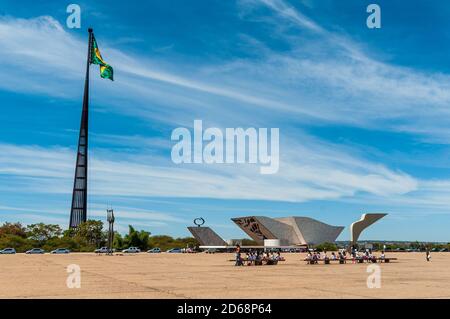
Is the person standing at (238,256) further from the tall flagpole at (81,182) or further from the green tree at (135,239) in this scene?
the tall flagpole at (81,182)

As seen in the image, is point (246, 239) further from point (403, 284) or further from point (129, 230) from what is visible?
point (403, 284)

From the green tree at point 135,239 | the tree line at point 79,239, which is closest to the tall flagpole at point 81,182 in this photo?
the tree line at point 79,239

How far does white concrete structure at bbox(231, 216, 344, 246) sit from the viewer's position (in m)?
111

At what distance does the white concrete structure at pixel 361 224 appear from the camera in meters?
94.1

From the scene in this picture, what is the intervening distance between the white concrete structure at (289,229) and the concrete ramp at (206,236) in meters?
11.7

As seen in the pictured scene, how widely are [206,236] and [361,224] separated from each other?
3029cm

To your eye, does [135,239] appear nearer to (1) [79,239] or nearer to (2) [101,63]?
(1) [79,239]

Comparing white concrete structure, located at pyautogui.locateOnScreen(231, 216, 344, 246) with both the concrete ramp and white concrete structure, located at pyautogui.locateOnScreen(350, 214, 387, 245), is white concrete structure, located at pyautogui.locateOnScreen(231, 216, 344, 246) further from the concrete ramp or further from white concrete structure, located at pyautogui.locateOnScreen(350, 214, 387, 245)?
white concrete structure, located at pyautogui.locateOnScreen(350, 214, 387, 245)

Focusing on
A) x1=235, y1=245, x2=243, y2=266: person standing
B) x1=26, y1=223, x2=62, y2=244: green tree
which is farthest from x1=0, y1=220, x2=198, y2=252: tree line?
x1=235, y1=245, x2=243, y2=266: person standing

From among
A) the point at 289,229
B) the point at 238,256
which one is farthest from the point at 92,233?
the point at 238,256

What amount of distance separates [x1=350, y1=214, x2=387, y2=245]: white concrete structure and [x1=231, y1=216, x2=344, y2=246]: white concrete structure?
63.5 ft
